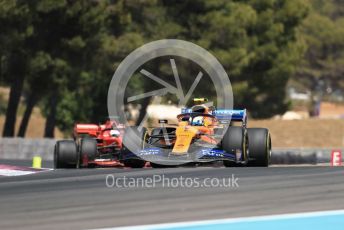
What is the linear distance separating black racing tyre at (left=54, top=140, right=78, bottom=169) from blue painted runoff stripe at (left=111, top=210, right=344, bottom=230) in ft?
34.7

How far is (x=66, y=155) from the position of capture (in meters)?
18.7

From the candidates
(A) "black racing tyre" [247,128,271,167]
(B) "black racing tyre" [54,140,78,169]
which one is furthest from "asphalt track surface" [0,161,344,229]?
(B) "black racing tyre" [54,140,78,169]

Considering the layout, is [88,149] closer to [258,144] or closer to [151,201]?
[258,144]

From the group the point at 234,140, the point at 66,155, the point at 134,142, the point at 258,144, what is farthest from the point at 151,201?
the point at 66,155

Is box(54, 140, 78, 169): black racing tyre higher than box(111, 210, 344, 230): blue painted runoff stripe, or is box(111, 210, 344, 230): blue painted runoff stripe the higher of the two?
box(54, 140, 78, 169): black racing tyre

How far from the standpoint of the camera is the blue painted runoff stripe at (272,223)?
8102 mm

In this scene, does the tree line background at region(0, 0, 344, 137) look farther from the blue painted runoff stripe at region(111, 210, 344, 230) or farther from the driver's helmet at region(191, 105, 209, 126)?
the blue painted runoff stripe at region(111, 210, 344, 230)

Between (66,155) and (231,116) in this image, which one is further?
(66,155)

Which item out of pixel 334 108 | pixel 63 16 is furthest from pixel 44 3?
pixel 334 108

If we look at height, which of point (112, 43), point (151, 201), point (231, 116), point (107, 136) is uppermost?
point (112, 43)

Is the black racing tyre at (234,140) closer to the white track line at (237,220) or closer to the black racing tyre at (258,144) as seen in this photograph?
the black racing tyre at (258,144)

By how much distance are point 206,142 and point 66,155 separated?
397 cm

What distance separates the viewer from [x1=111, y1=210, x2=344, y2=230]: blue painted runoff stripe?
8.10 m

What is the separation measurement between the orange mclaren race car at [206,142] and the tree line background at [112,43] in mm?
19791
